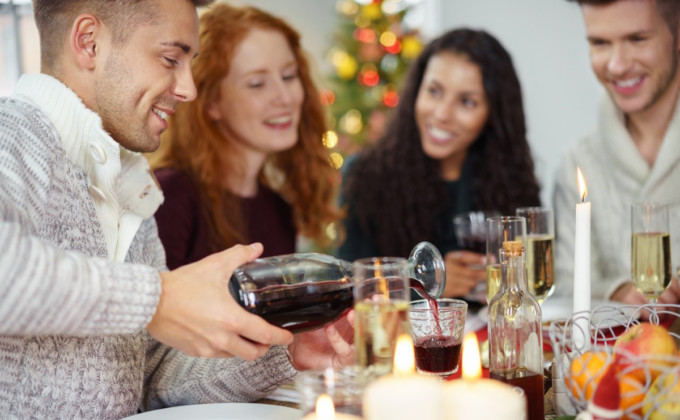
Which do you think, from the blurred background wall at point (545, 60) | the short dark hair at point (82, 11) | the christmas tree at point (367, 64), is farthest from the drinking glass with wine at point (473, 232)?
the christmas tree at point (367, 64)

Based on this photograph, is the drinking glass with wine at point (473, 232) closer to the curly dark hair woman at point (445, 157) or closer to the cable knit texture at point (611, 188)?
the cable knit texture at point (611, 188)

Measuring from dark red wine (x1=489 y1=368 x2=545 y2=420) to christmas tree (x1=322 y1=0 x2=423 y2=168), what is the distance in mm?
4151

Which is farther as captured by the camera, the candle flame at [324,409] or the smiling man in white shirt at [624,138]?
the smiling man in white shirt at [624,138]

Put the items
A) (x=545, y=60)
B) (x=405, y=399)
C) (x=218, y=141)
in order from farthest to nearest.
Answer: (x=545, y=60) < (x=218, y=141) < (x=405, y=399)

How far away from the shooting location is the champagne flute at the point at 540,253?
4.89 feet

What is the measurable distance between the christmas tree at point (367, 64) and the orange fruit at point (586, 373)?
430 centimetres

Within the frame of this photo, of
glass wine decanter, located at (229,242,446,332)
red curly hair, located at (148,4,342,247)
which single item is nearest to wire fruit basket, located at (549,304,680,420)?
glass wine decanter, located at (229,242,446,332)

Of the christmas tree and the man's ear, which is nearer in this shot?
the man's ear

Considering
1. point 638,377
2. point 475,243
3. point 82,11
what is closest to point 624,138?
point 475,243

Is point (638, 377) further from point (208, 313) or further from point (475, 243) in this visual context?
point (475, 243)

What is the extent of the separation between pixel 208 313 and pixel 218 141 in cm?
157

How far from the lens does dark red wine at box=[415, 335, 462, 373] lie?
1194 millimetres

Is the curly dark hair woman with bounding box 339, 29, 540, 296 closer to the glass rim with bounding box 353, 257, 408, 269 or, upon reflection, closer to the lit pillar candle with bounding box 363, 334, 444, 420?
the glass rim with bounding box 353, 257, 408, 269

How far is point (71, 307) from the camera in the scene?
0.91 m
